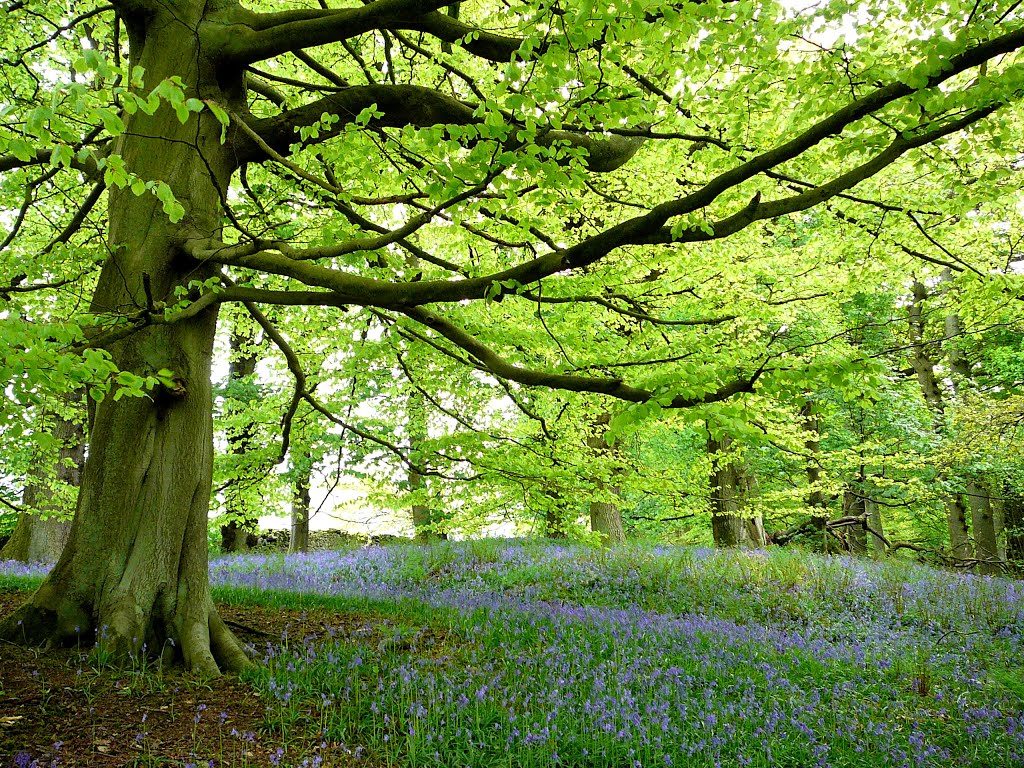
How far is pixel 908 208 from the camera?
7461 mm

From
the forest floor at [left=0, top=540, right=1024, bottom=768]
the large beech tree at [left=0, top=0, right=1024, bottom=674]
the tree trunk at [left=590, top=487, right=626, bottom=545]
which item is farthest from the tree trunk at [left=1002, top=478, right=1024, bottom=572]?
the large beech tree at [left=0, top=0, right=1024, bottom=674]

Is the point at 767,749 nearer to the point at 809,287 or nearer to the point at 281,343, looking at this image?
the point at 281,343

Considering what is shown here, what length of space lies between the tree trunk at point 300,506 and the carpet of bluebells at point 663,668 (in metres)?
5.37

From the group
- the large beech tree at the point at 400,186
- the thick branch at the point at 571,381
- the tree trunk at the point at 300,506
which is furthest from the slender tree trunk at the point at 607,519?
the thick branch at the point at 571,381

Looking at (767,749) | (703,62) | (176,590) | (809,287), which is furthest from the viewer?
(809,287)

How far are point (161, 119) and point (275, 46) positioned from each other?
1.24 meters

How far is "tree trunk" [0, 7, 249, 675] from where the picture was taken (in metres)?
4.96

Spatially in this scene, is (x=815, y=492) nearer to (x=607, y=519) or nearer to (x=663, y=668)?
(x=607, y=519)

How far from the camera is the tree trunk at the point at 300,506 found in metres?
15.4

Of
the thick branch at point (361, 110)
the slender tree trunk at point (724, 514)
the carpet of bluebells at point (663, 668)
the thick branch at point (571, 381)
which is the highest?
the thick branch at point (361, 110)

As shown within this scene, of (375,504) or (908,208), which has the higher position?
(908,208)

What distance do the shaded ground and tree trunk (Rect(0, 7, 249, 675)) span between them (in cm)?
29

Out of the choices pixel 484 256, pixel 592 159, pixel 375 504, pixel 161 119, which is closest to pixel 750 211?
pixel 592 159

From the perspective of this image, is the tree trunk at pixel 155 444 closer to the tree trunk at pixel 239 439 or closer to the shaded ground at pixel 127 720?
the shaded ground at pixel 127 720
